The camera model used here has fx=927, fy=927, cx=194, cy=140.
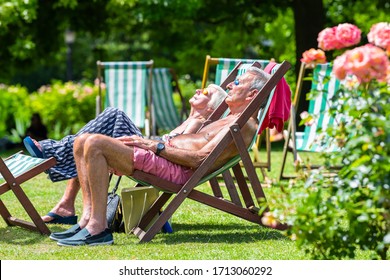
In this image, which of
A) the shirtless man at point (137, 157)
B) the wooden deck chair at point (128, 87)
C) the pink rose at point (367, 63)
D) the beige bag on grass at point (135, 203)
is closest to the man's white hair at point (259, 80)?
the shirtless man at point (137, 157)

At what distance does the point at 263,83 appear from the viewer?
5.29 meters

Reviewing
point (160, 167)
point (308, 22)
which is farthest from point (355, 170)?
point (308, 22)

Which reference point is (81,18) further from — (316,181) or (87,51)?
(87,51)

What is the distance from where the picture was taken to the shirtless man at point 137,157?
4.90 metres

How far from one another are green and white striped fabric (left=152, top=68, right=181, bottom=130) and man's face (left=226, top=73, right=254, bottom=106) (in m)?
6.11

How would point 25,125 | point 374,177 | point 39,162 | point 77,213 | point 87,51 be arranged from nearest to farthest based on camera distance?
point 374,177
point 39,162
point 77,213
point 25,125
point 87,51

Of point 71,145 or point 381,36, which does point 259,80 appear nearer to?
point 71,145

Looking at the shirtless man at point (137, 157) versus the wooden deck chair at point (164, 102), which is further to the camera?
the wooden deck chair at point (164, 102)

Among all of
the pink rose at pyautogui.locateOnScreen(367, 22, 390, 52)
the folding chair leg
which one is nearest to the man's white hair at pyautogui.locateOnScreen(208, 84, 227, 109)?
the folding chair leg

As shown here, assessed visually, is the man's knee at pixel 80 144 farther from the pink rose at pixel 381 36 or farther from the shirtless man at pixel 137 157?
the pink rose at pixel 381 36

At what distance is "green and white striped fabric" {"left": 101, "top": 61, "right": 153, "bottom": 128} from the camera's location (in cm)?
1042

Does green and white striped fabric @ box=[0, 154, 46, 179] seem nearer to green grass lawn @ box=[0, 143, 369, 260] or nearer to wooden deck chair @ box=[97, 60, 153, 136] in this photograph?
green grass lawn @ box=[0, 143, 369, 260]
